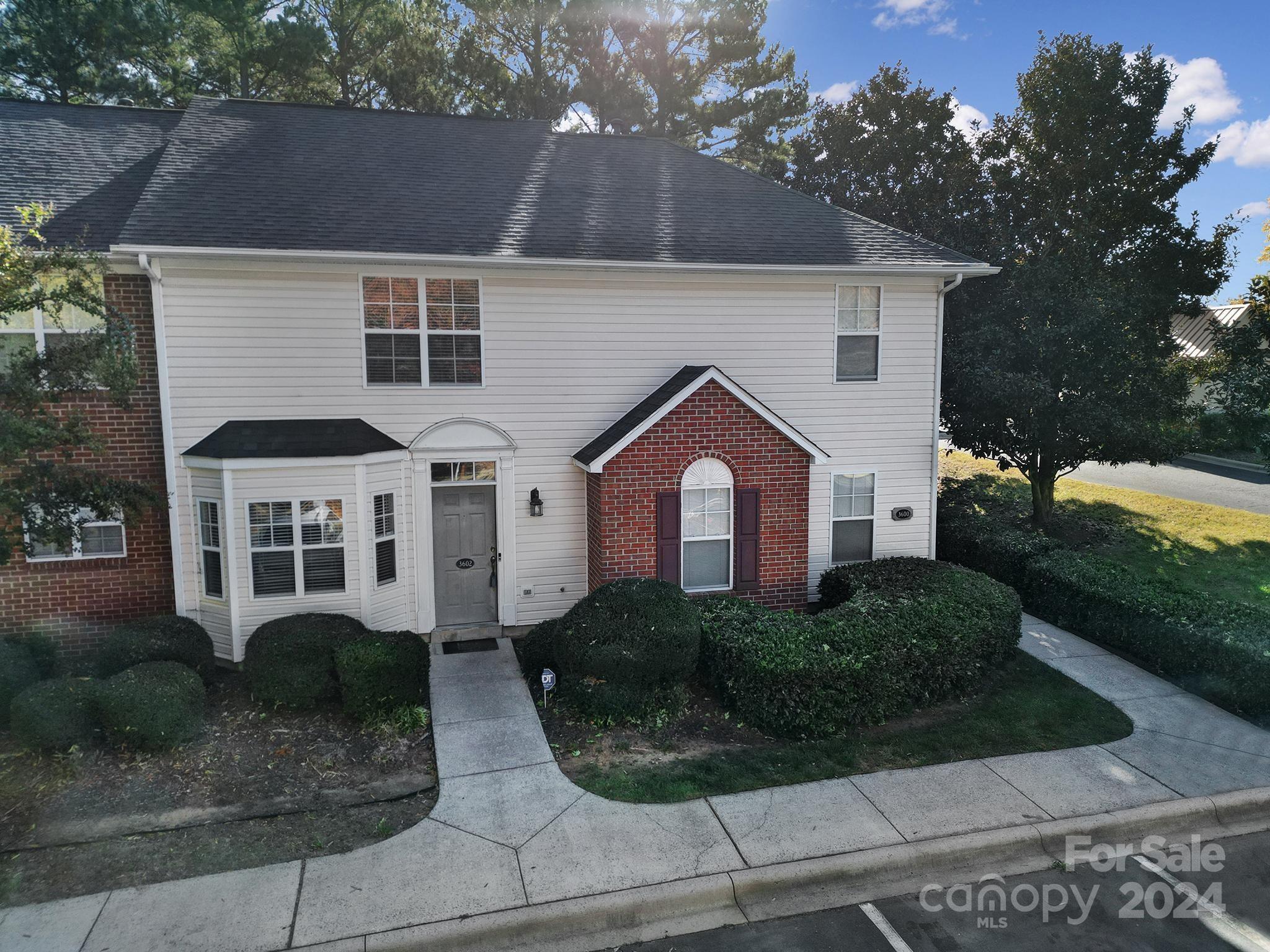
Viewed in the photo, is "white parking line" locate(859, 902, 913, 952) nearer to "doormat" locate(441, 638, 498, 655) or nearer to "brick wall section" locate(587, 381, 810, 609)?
"brick wall section" locate(587, 381, 810, 609)

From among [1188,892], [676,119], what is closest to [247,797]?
[1188,892]

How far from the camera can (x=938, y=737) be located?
9.21 m

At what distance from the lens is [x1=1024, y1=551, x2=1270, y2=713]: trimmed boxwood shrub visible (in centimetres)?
984

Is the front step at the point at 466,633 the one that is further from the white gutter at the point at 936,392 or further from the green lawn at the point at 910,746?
the white gutter at the point at 936,392

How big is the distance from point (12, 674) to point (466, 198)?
8.61 m

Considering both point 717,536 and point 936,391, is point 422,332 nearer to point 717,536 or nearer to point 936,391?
point 717,536

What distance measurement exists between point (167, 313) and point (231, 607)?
3.89m

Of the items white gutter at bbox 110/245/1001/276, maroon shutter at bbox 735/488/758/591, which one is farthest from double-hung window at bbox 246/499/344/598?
maroon shutter at bbox 735/488/758/591

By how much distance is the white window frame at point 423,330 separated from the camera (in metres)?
11.2

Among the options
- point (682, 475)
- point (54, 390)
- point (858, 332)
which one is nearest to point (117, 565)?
point (54, 390)

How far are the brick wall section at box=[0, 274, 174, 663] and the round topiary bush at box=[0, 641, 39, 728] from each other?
1162 mm

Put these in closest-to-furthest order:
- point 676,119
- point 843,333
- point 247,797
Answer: point 247,797, point 843,333, point 676,119

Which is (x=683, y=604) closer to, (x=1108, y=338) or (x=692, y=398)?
(x=692, y=398)

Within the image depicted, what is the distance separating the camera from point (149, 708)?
834 cm
